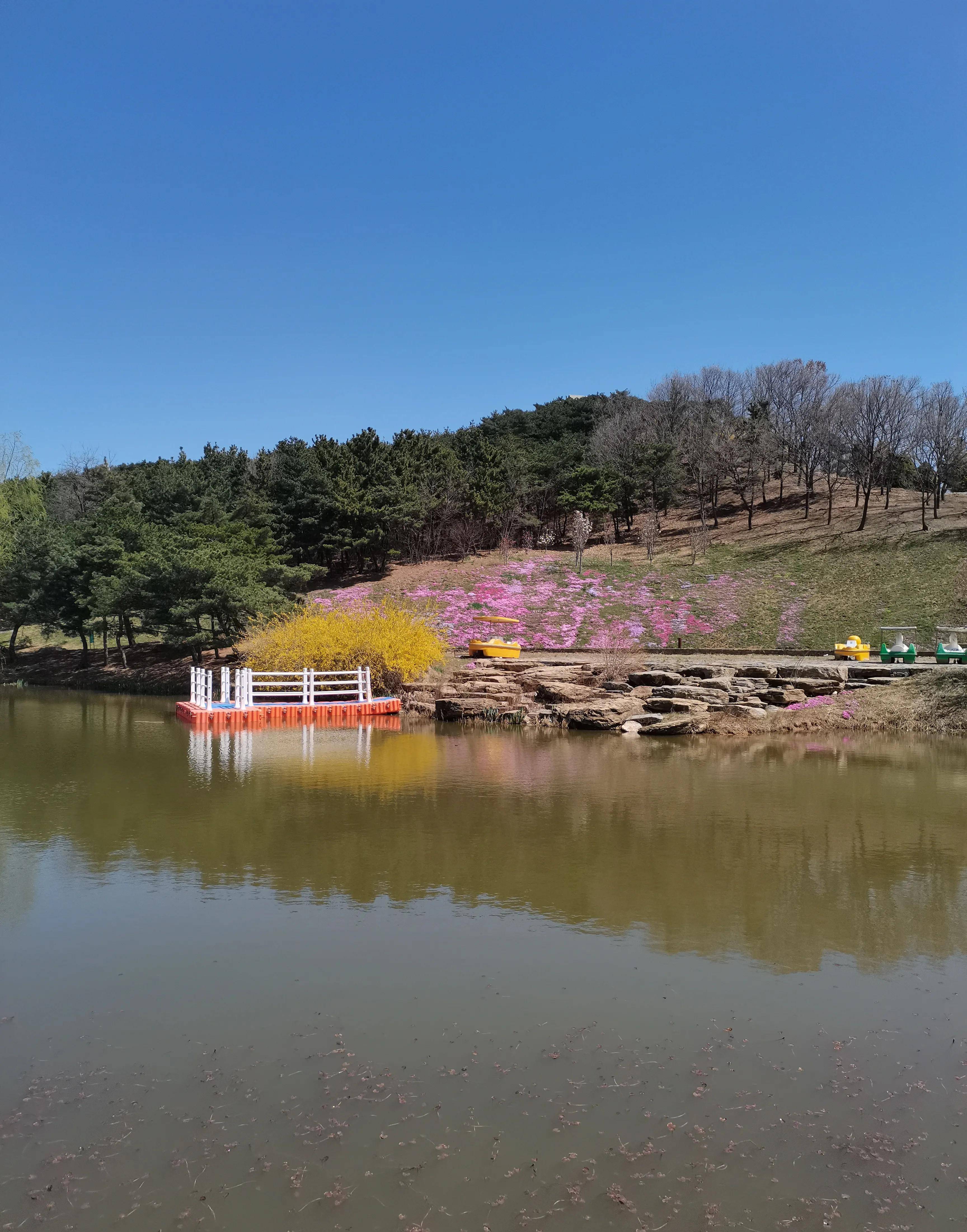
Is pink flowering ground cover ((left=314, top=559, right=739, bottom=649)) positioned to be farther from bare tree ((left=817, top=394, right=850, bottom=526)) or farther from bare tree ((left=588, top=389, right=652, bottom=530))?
bare tree ((left=817, top=394, right=850, bottom=526))

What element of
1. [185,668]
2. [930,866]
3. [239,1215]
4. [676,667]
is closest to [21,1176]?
[239,1215]

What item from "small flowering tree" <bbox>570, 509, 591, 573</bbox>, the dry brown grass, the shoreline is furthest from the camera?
"small flowering tree" <bbox>570, 509, 591, 573</bbox>

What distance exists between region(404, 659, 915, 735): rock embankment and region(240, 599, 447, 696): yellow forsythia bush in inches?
30.2

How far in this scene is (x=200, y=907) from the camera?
8.27m

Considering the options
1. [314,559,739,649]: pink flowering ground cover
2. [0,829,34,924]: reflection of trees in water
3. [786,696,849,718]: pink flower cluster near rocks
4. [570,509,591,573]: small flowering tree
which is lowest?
[0,829,34,924]: reflection of trees in water

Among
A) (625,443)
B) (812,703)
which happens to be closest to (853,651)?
(812,703)

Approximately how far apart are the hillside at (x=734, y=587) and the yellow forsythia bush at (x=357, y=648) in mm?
8085

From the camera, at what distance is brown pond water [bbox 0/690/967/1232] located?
438 cm

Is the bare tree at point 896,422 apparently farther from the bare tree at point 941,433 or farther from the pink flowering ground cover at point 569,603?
the pink flowering ground cover at point 569,603

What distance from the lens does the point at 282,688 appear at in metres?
27.1

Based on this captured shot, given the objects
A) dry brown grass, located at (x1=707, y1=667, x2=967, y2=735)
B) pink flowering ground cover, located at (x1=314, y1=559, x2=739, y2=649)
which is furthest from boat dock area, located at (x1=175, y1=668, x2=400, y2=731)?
dry brown grass, located at (x1=707, y1=667, x2=967, y2=735)

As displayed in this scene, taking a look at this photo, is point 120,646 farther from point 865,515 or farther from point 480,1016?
point 480,1016

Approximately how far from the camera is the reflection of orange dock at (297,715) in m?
22.8

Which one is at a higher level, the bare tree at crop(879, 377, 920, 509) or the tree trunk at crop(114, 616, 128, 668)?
the bare tree at crop(879, 377, 920, 509)
